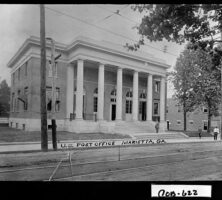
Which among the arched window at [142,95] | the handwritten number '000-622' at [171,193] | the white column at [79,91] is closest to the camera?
the handwritten number '000-622' at [171,193]

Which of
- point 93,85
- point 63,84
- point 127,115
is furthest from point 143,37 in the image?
point 127,115

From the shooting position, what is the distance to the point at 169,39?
3.76 metres

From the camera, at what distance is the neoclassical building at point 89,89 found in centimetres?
467

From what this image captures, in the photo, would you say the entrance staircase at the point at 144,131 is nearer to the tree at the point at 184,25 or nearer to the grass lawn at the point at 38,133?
the grass lawn at the point at 38,133

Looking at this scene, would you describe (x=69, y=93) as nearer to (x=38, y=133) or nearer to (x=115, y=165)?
(x=38, y=133)

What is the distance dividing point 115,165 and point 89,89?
2.47m

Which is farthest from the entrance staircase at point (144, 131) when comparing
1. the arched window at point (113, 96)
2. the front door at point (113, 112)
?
the arched window at point (113, 96)

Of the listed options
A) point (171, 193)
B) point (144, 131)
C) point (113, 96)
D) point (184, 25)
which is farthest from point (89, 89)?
point (171, 193)

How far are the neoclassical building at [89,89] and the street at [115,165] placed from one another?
2.64ft

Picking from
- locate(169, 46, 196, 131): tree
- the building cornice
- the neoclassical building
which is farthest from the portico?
the building cornice

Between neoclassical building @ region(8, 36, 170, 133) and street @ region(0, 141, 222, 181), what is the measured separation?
81 cm

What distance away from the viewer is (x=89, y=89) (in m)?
6.64

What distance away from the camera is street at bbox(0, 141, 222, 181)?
3.63m
